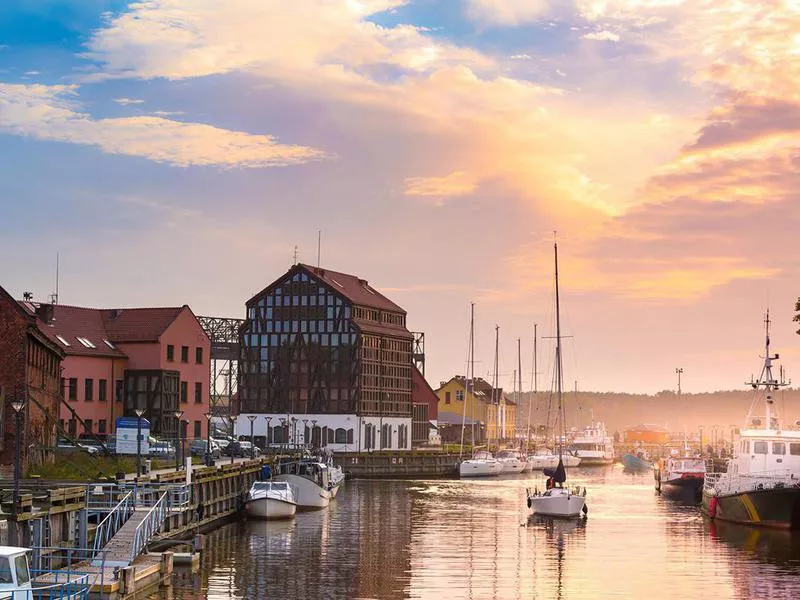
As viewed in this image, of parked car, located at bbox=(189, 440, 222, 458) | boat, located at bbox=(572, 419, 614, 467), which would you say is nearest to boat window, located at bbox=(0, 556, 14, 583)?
parked car, located at bbox=(189, 440, 222, 458)

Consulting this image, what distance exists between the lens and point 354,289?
159375 mm

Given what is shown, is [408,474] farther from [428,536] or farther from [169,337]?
[428,536]

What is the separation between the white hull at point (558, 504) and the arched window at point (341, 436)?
229 ft

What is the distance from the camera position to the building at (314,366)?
A: 150 meters

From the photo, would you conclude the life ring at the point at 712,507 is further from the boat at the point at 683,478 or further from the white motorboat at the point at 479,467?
the white motorboat at the point at 479,467

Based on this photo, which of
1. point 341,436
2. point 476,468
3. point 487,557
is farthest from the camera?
point 341,436

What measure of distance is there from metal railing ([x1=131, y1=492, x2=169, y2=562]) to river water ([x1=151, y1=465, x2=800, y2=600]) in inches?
82.6

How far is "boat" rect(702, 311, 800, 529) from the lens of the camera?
231 ft

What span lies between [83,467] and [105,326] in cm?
4619

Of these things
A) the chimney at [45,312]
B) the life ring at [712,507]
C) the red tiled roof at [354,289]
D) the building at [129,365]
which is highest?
the red tiled roof at [354,289]

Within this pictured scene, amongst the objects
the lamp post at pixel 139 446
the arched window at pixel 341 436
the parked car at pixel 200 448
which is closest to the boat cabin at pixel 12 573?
the lamp post at pixel 139 446

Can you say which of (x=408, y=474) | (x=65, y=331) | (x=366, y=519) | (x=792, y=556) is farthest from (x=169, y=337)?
(x=792, y=556)

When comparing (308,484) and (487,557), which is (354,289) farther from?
(487,557)

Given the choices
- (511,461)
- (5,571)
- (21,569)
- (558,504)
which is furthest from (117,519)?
(511,461)
